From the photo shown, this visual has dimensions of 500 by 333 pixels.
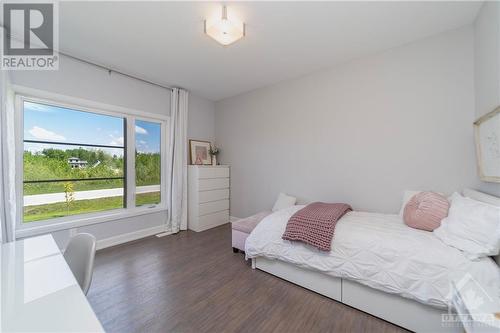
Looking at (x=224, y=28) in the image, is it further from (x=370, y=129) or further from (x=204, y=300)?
(x=204, y=300)

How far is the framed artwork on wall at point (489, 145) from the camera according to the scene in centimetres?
150

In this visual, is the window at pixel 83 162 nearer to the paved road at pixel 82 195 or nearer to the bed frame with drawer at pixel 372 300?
the paved road at pixel 82 195

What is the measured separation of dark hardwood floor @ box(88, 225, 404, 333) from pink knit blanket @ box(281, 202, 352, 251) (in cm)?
53

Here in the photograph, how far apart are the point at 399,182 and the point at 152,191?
3779 millimetres

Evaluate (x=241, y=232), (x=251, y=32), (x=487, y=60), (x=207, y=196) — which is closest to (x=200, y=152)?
(x=207, y=196)

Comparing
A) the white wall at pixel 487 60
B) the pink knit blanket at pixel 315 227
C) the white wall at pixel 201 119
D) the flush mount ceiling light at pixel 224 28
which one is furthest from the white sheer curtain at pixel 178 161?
the white wall at pixel 487 60

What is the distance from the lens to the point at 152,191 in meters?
3.62

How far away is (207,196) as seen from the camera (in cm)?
375

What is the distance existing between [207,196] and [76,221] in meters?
1.88

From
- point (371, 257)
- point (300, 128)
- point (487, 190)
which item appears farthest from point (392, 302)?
point (300, 128)

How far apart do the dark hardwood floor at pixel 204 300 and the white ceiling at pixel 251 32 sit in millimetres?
2643

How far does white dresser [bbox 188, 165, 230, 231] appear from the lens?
3.64 metres

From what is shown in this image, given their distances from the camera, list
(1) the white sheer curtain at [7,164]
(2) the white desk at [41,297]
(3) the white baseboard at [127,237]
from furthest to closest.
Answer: (3) the white baseboard at [127,237] → (1) the white sheer curtain at [7,164] → (2) the white desk at [41,297]

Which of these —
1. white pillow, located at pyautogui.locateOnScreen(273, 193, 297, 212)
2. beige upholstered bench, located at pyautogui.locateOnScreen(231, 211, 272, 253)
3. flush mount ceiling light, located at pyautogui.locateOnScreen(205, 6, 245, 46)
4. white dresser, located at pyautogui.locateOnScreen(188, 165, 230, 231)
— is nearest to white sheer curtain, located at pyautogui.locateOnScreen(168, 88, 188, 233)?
white dresser, located at pyautogui.locateOnScreen(188, 165, 230, 231)
